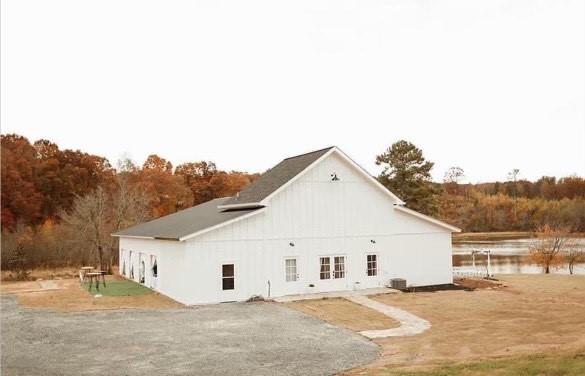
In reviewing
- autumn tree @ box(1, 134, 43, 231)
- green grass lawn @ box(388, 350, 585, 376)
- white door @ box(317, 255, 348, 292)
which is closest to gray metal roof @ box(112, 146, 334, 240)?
white door @ box(317, 255, 348, 292)

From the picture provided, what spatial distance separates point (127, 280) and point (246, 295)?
1213 centimetres

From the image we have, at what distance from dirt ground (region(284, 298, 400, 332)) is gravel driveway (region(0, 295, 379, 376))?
0.65m

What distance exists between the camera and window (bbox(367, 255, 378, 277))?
23.8m

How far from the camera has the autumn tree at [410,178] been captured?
4844 centimetres

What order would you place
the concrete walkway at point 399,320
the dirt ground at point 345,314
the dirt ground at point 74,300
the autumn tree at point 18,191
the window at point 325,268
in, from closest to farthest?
the concrete walkway at point 399,320 → the dirt ground at point 345,314 → the dirt ground at point 74,300 → the window at point 325,268 → the autumn tree at point 18,191

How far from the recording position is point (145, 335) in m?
14.6

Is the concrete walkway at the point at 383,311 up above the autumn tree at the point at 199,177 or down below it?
below

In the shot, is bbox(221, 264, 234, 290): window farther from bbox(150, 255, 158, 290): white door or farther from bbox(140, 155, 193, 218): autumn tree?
bbox(140, 155, 193, 218): autumn tree

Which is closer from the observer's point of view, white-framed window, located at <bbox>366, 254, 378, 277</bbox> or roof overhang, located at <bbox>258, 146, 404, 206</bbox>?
roof overhang, located at <bbox>258, 146, 404, 206</bbox>

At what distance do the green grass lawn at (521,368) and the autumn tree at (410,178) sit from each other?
38441 millimetres

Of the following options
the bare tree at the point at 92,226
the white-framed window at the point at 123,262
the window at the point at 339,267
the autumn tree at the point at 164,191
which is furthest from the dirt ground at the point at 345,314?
the autumn tree at the point at 164,191

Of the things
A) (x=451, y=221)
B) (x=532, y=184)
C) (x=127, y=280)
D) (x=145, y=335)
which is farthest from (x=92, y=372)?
(x=532, y=184)

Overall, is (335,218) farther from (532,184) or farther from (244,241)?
(532,184)

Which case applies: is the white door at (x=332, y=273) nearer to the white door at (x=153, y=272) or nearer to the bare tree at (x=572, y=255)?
the white door at (x=153, y=272)
